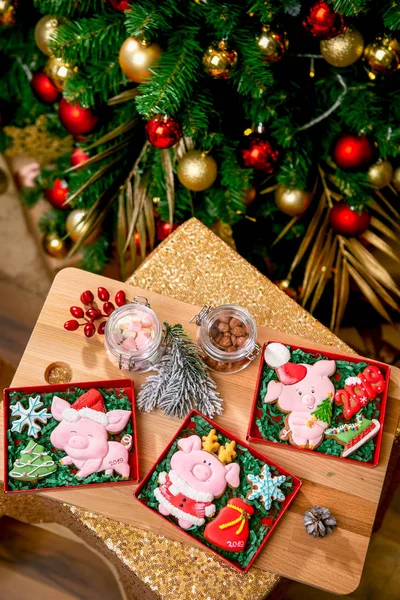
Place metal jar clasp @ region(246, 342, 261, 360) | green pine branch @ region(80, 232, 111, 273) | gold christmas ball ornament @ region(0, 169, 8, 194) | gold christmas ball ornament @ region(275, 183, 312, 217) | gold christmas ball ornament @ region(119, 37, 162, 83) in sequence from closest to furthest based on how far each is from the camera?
metal jar clasp @ region(246, 342, 261, 360), gold christmas ball ornament @ region(119, 37, 162, 83), gold christmas ball ornament @ region(275, 183, 312, 217), green pine branch @ region(80, 232, 111, 273), gold christmas ball ornament @ region(0, 169, 8, 194)

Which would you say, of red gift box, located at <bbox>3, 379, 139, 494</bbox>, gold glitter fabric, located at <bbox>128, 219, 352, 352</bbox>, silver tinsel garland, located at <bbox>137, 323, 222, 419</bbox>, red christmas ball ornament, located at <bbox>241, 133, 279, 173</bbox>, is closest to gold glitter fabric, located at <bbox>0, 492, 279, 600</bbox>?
red gift box, located at <bbox>3, 379, 139, 494</bbox>

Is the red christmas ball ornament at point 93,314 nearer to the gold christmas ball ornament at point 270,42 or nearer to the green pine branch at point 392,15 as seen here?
the gold christmas ball ornament at point 270,42

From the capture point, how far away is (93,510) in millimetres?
986

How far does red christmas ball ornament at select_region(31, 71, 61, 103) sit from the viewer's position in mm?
1492

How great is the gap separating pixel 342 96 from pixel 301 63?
12cm

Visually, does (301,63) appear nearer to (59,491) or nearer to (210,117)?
(210,117)

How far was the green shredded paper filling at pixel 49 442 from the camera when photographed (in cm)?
99

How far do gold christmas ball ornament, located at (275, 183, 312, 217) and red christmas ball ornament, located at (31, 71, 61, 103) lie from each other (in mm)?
615

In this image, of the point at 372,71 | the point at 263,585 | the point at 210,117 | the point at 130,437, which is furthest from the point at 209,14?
the point at 263,585

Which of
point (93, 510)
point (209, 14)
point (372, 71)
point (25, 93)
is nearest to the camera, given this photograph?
point (93, 510)

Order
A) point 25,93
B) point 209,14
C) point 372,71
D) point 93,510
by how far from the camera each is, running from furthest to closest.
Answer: point 25,93 → point 372,71 → point 209,14 → point 93,510

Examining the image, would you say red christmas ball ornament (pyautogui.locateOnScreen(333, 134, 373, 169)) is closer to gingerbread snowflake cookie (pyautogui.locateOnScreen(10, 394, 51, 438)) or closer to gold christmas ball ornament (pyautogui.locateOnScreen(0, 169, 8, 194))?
gingerbread snowflake cookie (pyautogui.locateOnScreen(10, 394, 51, 438))

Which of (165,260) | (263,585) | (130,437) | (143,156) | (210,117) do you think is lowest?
(263,585)

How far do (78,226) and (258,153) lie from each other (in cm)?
51
